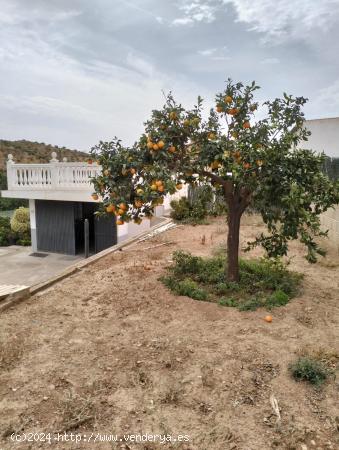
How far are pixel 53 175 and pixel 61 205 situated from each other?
1.21m

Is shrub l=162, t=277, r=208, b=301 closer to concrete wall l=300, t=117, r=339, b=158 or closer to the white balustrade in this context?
concrete wall l=300, t=117, r=339, b=158

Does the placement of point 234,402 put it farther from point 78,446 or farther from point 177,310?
point 177,310

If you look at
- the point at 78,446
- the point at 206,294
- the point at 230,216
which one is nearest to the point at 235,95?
the point at 230,216

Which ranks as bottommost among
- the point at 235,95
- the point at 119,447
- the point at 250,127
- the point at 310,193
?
the point at 119,447

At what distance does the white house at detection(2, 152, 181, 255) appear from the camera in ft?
38.9

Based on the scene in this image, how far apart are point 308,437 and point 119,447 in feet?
4.16

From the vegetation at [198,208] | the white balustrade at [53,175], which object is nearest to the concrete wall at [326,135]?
the vegetation at [198,208]

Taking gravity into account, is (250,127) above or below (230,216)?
above

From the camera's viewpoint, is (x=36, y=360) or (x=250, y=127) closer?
(x=36, y=360)

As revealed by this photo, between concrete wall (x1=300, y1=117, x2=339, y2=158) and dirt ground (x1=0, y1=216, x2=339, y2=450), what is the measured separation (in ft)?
19.8

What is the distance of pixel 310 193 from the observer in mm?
4082

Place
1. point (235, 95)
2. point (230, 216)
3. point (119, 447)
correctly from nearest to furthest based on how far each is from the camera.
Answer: point (119, 447), point (235, 95), point (230, 216)

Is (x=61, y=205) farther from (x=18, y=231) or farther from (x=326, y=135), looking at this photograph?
(x=326, y=135)

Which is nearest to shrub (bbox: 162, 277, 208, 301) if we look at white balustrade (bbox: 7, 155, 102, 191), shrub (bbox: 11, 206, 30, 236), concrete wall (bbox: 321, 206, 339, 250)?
concrete wall (bbox: 321, 206, 339, 250)
